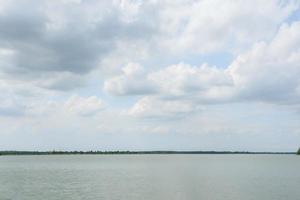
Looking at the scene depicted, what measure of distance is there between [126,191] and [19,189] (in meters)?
12.8

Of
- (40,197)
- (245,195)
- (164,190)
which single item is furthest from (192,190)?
(40,197)

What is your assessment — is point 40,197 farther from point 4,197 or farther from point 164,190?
point 164,190

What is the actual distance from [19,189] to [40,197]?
8639 mm

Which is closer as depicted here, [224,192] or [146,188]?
[224,192]

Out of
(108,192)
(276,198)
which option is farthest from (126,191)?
(276,198)

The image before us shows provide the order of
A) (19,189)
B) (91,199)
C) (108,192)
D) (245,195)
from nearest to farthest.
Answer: (91,199) → (245,195) → (108,192) → (19,189)

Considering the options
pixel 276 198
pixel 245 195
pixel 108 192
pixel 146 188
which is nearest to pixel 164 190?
pixel 146 188

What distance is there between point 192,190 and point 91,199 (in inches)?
477

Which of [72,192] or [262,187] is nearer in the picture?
[72,192]

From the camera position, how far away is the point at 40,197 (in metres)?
41.2

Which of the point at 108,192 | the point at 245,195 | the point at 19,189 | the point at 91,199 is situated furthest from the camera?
the point at 19,189

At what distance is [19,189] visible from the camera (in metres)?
48.7

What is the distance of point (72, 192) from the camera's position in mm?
45312

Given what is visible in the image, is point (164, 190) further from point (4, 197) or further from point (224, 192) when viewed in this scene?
point (4, 197)
